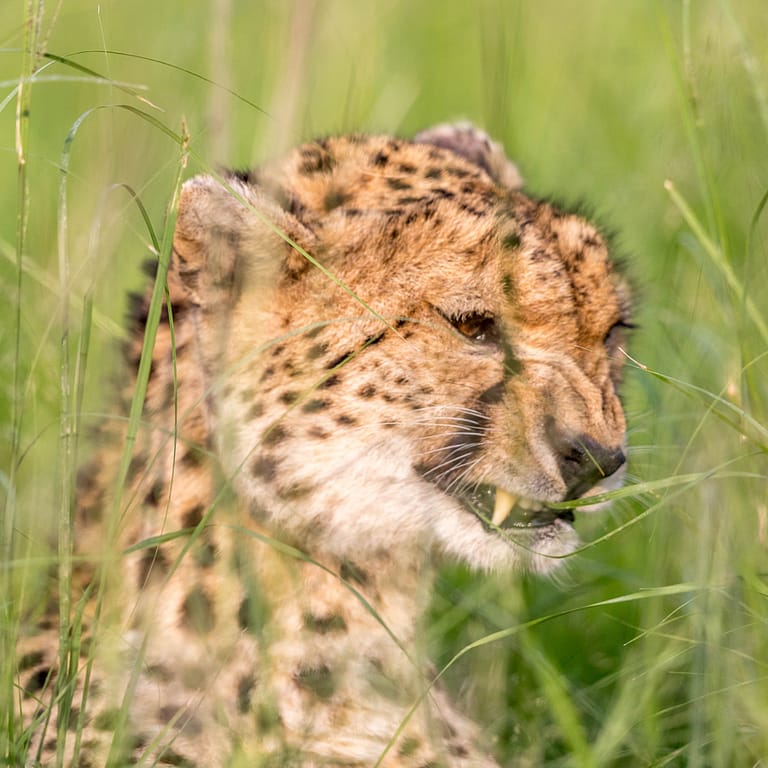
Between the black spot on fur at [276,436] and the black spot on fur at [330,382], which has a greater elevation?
the black spot on fur at [330,382]

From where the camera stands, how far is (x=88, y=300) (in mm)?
2344

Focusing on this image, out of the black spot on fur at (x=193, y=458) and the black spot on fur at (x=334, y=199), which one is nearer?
the black spot on fur at (x=193, y=458)

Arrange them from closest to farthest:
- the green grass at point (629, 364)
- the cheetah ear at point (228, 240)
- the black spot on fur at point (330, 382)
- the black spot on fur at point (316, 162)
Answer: the green grass at point (629, 364) < the cheetah ear at point (228, 240) < the black spot on fur at point (330, 382) < the black spot on fur at point (316, 162)

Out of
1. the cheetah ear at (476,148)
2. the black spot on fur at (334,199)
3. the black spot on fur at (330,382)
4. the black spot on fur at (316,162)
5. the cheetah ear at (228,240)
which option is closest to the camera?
the cheetah ear at (228,240)

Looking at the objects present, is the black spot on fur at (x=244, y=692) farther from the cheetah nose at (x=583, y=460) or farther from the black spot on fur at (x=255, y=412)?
the cheetah nose at (x=583, y=460)

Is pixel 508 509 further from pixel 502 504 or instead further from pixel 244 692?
pixel 244 692

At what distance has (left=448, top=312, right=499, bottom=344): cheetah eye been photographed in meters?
2.97

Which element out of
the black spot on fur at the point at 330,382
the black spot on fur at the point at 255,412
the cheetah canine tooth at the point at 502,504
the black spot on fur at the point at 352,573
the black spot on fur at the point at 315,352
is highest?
the black spot on fur at the point at 315,352

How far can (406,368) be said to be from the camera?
9.64 ft

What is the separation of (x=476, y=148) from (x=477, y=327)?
0.87m

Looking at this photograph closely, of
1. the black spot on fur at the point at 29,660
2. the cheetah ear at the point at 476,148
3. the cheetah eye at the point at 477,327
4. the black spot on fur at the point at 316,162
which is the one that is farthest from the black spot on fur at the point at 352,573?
the cheetah ear at the point at 476,148

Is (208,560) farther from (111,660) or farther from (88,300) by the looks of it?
(88,300)

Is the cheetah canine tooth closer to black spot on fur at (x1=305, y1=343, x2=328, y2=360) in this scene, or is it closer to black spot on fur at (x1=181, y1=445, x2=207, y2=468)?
black spot on fur at (x1=305, y1=343, x2=328, y2=360)

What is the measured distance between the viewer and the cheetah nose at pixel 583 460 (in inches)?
110
